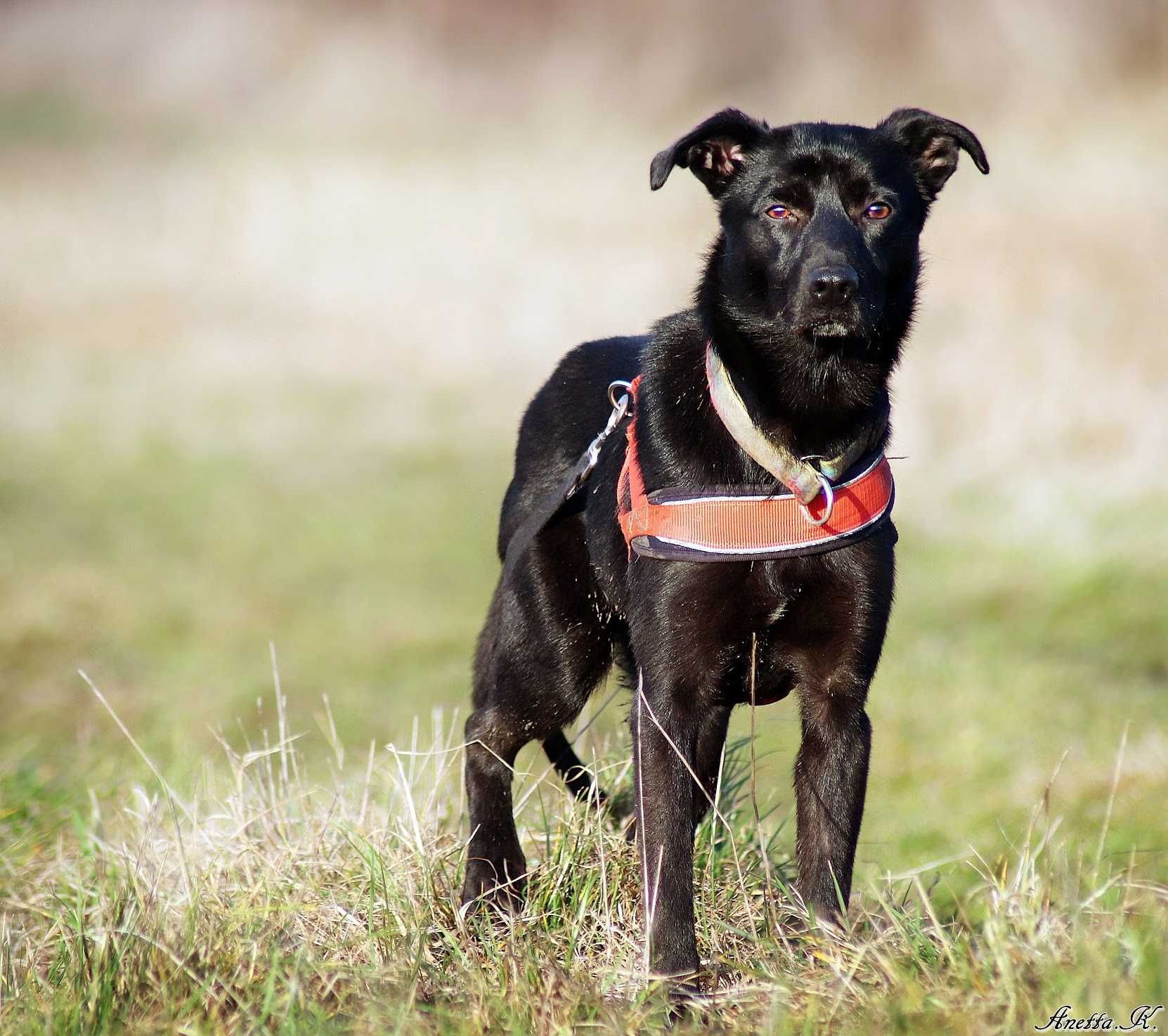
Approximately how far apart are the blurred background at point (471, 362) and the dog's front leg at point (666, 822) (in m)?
1.00

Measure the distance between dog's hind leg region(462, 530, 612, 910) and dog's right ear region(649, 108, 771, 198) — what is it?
104 centimetres

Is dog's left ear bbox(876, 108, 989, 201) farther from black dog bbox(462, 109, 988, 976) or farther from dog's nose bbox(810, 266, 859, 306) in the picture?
dog's nose bbox(810, 266, 859, 306)

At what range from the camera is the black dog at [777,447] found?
3.06m

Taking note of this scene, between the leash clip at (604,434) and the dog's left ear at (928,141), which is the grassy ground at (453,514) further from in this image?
the dog's left ear at (928,141)

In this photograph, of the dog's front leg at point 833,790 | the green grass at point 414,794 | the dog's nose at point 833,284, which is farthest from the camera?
the dog's front leg at point 833,790

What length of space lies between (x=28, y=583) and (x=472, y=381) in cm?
524

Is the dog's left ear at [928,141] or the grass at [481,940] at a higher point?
the dog's left ear at [928,141]

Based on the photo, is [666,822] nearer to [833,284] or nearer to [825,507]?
[825,507]

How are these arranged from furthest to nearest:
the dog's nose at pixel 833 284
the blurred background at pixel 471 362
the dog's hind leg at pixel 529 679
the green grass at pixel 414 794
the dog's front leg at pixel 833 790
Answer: the blurred background at pixel 471 362
the dog's hind leg at pixel 529 679
the dog's front leg at pixel 833 790
the dog's nose at pixel 833 284
the green grass at pixel 414 794

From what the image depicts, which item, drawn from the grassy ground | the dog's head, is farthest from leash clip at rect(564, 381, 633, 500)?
the grassy ground

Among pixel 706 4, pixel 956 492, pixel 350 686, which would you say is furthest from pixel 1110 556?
pixel 706 4

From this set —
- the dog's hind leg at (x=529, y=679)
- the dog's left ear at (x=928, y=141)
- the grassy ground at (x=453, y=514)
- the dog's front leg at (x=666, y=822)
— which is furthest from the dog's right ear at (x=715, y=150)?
the grassy ground at (x=453, y=514)

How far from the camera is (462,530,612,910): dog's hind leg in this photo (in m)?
3.72

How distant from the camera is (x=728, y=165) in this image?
11.6 feet
